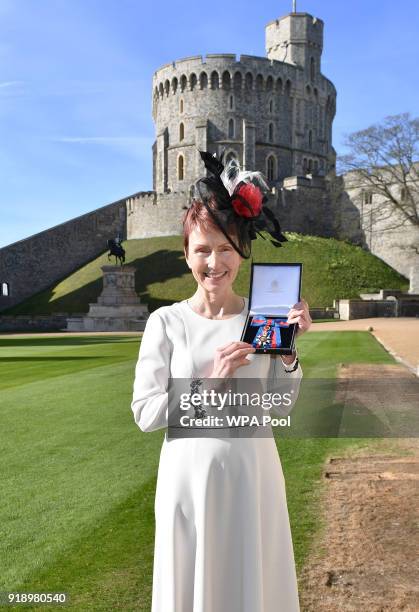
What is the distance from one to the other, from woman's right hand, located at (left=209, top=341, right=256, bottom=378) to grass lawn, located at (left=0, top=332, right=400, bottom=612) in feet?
5.64

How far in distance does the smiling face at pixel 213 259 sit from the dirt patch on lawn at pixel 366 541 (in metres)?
Answer: 1.96

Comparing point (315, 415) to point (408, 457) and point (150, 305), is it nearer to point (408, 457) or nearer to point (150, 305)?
point (408, 457)

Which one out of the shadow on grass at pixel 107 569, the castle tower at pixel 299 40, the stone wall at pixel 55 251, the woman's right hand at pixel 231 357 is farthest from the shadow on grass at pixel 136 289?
the woman's right hand at pixel 231 357

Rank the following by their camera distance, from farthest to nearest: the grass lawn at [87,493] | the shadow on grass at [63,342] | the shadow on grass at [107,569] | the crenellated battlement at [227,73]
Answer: the crenellated battlement at [227,73]
the shadow on grass at [63,342]
the grass lawn at [87,493]
the shadow on grass at [107,569]

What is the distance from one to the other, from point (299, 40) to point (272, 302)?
206ft

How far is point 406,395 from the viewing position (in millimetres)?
9203

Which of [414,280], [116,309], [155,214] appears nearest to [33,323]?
[116,309]

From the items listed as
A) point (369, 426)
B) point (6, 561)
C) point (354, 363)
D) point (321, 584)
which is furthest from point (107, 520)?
point (354, 363)

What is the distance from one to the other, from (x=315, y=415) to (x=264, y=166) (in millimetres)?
53713

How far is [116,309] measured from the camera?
35.3 meters

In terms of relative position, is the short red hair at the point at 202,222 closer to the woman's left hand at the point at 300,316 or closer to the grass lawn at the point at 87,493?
the woman's left hand at the point at 300,316

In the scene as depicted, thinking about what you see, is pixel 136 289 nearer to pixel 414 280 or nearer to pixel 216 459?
pixel 414 280

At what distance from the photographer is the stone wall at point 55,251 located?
165ft

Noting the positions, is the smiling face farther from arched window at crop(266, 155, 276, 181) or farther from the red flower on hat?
arched window at crop(266, 155, 276, 181)
